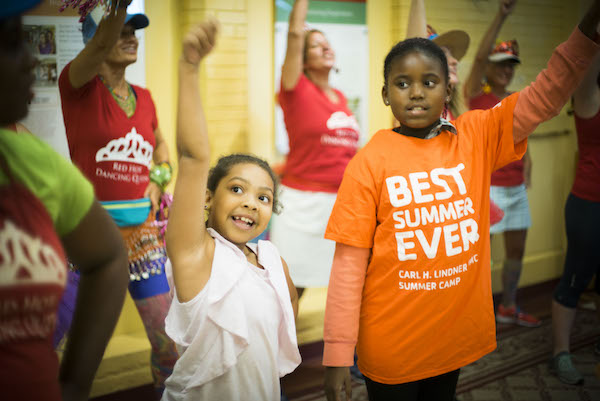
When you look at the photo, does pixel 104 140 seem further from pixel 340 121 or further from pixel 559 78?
pixel 559 78

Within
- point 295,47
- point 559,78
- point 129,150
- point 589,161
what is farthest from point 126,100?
point 589,161

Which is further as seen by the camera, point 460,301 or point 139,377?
point 139,377

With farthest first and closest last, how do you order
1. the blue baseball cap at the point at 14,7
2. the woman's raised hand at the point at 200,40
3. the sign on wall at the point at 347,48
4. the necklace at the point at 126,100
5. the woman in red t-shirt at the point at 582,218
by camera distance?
the sign on wall at the point at 347,48
the woman in red t-shirt at the point at 582,218
the necklace at the point at 126,100
the woman's raised hand at the point at 200,40
the blue baseball cap at the point at 14,7

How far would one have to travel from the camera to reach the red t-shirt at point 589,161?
7.86ft

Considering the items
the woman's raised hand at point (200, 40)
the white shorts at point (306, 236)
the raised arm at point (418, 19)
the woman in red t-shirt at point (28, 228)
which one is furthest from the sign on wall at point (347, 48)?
the woman in red t-shirt at point (28, 228)

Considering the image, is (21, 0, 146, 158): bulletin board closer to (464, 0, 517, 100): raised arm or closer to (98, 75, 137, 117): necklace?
(98, 75, 137, 117): necklace

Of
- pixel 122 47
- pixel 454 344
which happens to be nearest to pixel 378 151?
pixel 454 344

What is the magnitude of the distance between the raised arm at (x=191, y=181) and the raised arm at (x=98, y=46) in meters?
0.54

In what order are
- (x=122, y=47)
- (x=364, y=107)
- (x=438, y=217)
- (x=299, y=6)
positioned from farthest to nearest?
(x=364, y=107) → (x=299, y=6) → (x=122, y=47) → (x=438, y=217)

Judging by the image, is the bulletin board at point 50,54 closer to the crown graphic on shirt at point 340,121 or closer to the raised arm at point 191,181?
the raised arm at point 191,181

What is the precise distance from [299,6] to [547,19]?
1.25m

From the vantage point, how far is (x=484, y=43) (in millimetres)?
2566

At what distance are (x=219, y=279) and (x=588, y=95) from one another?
191 centimetres

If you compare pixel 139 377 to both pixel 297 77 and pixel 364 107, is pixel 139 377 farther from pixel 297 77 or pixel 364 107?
pixel 364 107
